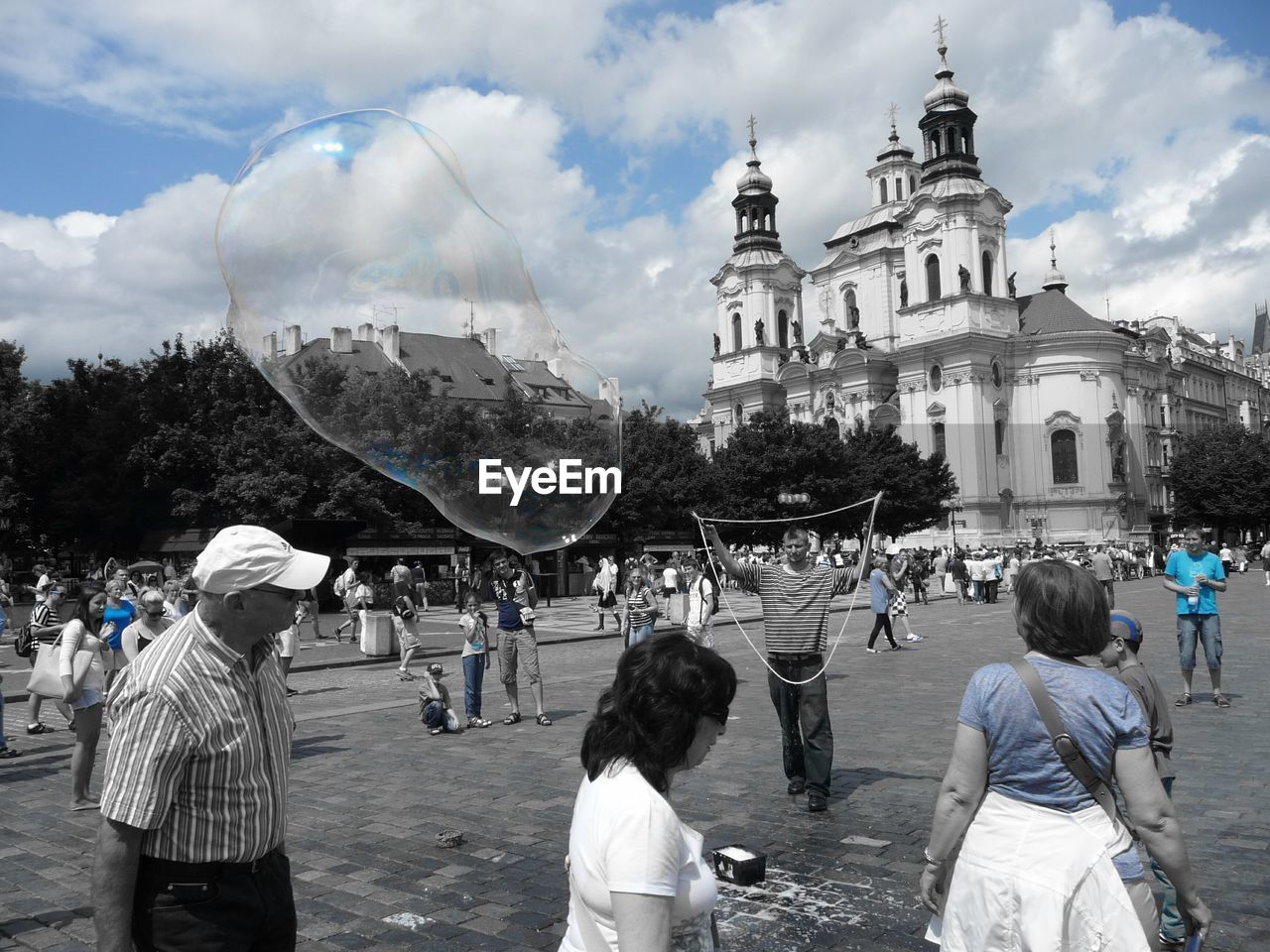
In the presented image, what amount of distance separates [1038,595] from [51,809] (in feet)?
24.2

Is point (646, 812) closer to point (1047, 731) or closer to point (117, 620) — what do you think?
point (1047, 731)

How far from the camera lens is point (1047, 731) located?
2945mm

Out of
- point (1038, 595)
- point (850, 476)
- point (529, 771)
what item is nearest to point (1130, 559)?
point (850, 476)

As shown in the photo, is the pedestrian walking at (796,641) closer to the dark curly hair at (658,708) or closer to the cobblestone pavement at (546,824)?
the cobblestone pavement at (546,824)

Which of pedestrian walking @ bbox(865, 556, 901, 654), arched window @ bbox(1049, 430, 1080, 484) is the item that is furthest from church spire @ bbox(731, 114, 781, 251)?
pedestrian walking @ bbox(865, 556, 901, 654)

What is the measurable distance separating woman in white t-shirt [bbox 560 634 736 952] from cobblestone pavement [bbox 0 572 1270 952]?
2689 millimetres

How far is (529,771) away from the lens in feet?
27.8

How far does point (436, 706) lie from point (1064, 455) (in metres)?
72.4

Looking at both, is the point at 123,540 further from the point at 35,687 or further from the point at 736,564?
the point at 736,564

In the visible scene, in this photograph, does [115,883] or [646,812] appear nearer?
[646,812]

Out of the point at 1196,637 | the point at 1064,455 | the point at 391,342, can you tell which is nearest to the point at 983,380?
the point at 1064,455

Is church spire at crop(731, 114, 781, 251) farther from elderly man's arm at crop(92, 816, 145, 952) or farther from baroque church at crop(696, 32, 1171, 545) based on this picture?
elderly man's arm at crop(92, 816, 145, 952)

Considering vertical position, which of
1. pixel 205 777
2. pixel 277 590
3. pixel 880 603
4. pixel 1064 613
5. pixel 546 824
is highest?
pixel 277 590

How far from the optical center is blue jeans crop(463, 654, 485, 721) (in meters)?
11.0
